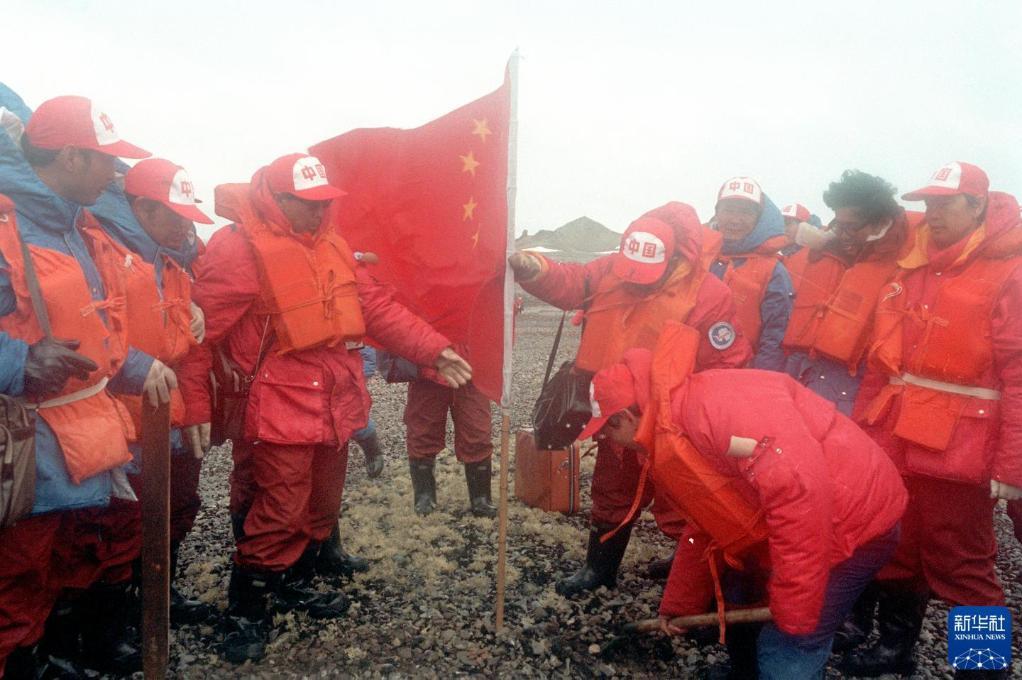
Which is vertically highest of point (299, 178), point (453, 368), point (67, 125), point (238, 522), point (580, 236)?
point (580, 236)

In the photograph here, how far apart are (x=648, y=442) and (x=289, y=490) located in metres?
2.14

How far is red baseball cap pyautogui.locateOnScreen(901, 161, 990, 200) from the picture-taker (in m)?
3.52

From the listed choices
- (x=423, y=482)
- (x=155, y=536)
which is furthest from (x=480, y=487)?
(x=155, y=536)

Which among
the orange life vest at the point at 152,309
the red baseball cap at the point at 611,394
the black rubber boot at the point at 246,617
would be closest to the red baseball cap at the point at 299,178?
the orange life vest at the point at 152,309

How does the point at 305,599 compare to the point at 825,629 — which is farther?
the point at 305,599

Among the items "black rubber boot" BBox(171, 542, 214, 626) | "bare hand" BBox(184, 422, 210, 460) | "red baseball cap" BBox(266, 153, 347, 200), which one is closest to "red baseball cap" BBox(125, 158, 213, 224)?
"red baseball cap" BBox(266, 153, 347, 200)

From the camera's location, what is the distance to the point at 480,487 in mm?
6078

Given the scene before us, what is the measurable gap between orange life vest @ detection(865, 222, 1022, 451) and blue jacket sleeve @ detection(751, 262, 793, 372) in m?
1.21

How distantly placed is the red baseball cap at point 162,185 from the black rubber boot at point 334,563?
2.44 meters

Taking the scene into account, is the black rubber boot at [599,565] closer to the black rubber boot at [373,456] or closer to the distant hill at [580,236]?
the black rubber boot at [373,456]

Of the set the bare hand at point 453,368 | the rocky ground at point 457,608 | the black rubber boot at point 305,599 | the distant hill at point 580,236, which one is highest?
the distant hill at point 580,236

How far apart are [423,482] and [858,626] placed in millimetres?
3532

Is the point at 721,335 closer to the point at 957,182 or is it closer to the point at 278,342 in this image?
the point at 957,182

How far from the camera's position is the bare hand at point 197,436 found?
4000 mm
